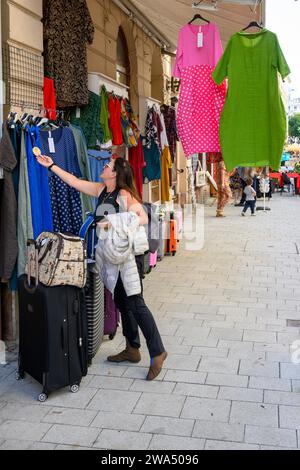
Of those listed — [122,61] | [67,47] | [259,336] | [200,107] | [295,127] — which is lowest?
[259,336]

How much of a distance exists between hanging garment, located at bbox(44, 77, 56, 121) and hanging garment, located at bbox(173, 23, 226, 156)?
4.10 feet

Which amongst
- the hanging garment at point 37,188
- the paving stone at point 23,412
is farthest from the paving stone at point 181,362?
the hanging garment at point 37,188

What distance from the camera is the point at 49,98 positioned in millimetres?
5383

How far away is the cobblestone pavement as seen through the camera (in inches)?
133

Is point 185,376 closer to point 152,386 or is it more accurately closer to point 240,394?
point 152,386

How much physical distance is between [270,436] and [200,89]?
3145mm

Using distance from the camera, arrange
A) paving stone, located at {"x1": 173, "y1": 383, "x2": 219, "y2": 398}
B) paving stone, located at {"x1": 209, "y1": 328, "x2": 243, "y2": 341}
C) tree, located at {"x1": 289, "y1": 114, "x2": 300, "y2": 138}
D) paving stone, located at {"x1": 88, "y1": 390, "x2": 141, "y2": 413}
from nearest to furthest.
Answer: paving stone, located at {"x1": 88, "y1": 390, "x2": 141, "y2": 413}
paving stone, located at {"x1": 173, "y1": 383, "x2": 219, "y2": 398}
paving stone, located at {"x1": 209, "y1": 328, "x2": 243, "y2": 341}
tree, located at {"x1": 289, "y1": 114, "x2": 300, "y2": 138}

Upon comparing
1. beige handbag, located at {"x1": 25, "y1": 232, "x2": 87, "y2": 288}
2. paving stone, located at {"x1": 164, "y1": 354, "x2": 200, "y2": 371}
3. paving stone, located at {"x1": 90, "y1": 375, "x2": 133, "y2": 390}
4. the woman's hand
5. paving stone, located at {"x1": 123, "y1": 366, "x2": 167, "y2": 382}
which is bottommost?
paving stone, located at {"x1": 90, "y1": 375, "x2": 133, "y2": 390}

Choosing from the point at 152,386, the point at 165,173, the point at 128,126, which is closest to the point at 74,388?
the point at 152,386

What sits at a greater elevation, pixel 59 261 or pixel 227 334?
pixel 59 261

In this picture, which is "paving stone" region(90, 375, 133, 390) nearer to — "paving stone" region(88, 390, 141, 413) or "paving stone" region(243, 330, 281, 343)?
"paving stone" region(88, 390, 141, 413)

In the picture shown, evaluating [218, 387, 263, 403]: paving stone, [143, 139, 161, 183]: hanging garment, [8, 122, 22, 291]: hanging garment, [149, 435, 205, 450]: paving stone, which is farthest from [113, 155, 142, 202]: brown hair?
[143, 139, 161, 183]: hanging garment

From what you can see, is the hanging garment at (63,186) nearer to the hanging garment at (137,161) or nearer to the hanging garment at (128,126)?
the hanging garment at (128,126)

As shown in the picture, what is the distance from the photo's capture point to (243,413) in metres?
3.69
